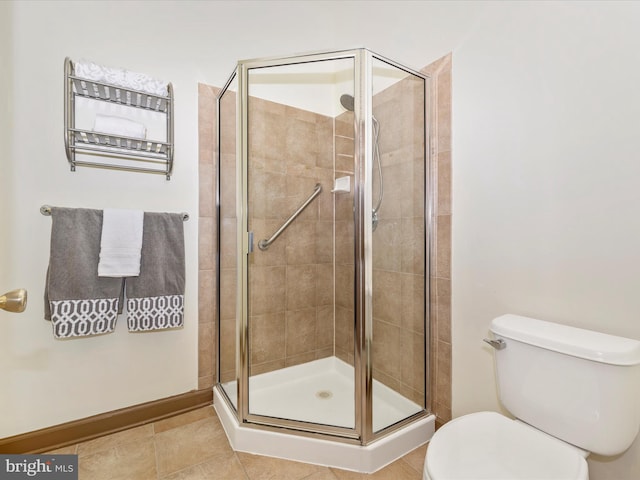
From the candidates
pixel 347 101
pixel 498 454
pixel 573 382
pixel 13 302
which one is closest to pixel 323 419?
pixel 498 454

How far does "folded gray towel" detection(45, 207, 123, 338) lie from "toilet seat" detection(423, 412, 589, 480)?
1477 millimetres

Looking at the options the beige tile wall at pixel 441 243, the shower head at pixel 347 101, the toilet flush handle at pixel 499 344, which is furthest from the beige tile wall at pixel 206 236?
the toilet flush handle at pixel 499 344

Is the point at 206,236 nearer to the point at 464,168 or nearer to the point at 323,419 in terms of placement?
the point at 323,419

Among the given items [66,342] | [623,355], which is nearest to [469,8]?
[623,355]

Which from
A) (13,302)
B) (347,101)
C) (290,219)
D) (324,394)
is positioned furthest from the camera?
(290,219)

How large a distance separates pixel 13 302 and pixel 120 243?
0.83 metres

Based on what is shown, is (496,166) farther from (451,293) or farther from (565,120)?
(451,293)

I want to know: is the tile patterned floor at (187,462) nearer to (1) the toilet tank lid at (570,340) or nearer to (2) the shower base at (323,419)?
(2) the shower base at (323,419)

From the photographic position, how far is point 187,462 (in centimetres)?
138

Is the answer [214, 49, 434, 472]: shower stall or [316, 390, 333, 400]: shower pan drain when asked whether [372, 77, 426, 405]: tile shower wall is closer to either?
[214, 49, 434, 472]: shower stall

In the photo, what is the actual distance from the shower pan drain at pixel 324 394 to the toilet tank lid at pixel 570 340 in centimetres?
96

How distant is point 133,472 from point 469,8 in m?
2.50

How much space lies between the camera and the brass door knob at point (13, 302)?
2.33 feet

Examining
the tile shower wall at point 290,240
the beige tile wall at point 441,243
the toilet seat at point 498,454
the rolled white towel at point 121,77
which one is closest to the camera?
the toilet seat at point 498,454
